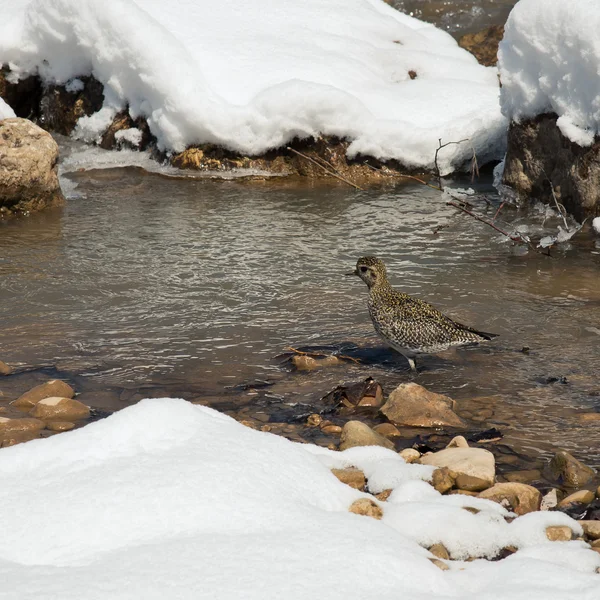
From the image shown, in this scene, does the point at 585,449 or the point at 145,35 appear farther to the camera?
the point at 145,35

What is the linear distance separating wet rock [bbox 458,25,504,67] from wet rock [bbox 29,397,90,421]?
12.9 metres

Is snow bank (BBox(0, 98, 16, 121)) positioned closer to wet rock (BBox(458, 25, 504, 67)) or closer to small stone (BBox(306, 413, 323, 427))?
small stone (BBox(306, 413, 323, 427))

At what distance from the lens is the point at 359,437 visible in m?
5.57

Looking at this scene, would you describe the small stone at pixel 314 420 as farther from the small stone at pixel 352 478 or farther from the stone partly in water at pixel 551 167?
the stone partly in water at pixel 551 167

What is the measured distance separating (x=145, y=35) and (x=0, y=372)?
7456 millimetres

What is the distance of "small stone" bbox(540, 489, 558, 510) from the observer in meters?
4.95

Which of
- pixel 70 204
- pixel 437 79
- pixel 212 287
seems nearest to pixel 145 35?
pixel 70 204

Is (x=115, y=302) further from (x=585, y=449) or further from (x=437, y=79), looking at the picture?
(x=437, y=79)

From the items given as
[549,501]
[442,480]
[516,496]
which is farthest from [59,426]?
[549,501]

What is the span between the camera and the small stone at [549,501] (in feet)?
16.2

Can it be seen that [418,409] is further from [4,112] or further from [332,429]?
[4,112]

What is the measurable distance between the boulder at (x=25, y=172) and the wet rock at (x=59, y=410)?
577 centimetres

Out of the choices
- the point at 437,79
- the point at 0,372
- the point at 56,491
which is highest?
the point at 437,79

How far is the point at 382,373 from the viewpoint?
7.16m
